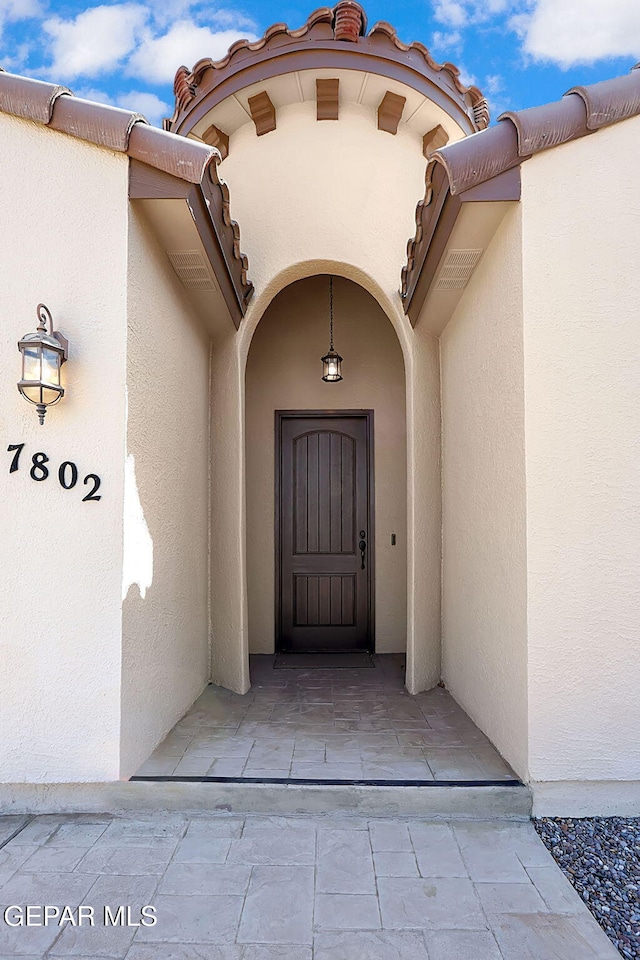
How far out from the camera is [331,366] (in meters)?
5.82

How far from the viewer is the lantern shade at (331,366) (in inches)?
229

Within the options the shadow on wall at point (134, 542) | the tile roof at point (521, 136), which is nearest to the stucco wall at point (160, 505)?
the shadow on wall at point (134, 542)

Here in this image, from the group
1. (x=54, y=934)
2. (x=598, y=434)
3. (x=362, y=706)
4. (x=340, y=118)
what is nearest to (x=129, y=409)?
(x=54, y=934)

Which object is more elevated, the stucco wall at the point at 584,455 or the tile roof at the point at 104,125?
the tile roof at the point at 104,125

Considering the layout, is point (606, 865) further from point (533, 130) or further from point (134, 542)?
point (533, 130)

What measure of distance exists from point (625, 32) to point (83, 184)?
6279 millimetres

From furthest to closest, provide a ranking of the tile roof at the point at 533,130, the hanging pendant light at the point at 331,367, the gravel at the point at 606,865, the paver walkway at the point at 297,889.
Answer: the hanging pendant light at the point at 331,367 < the tile roof at the point at 533,130 < the gravel at the point at 606,865 < the paver walkway at the point at 297,889

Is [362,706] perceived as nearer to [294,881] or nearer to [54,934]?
[294,881]

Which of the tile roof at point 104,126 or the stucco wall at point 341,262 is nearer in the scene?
the tile roof at point 104,126

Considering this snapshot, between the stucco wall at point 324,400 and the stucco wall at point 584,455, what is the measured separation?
3.08 meters

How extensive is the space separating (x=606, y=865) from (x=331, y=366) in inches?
175

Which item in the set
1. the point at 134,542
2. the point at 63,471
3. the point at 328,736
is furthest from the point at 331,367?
the point at 328,736

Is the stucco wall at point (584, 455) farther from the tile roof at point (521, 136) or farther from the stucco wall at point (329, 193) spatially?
the stucco wall at point (329, 193)

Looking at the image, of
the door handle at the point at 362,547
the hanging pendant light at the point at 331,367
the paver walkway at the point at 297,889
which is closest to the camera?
the paver walkway at the point at 297,889
